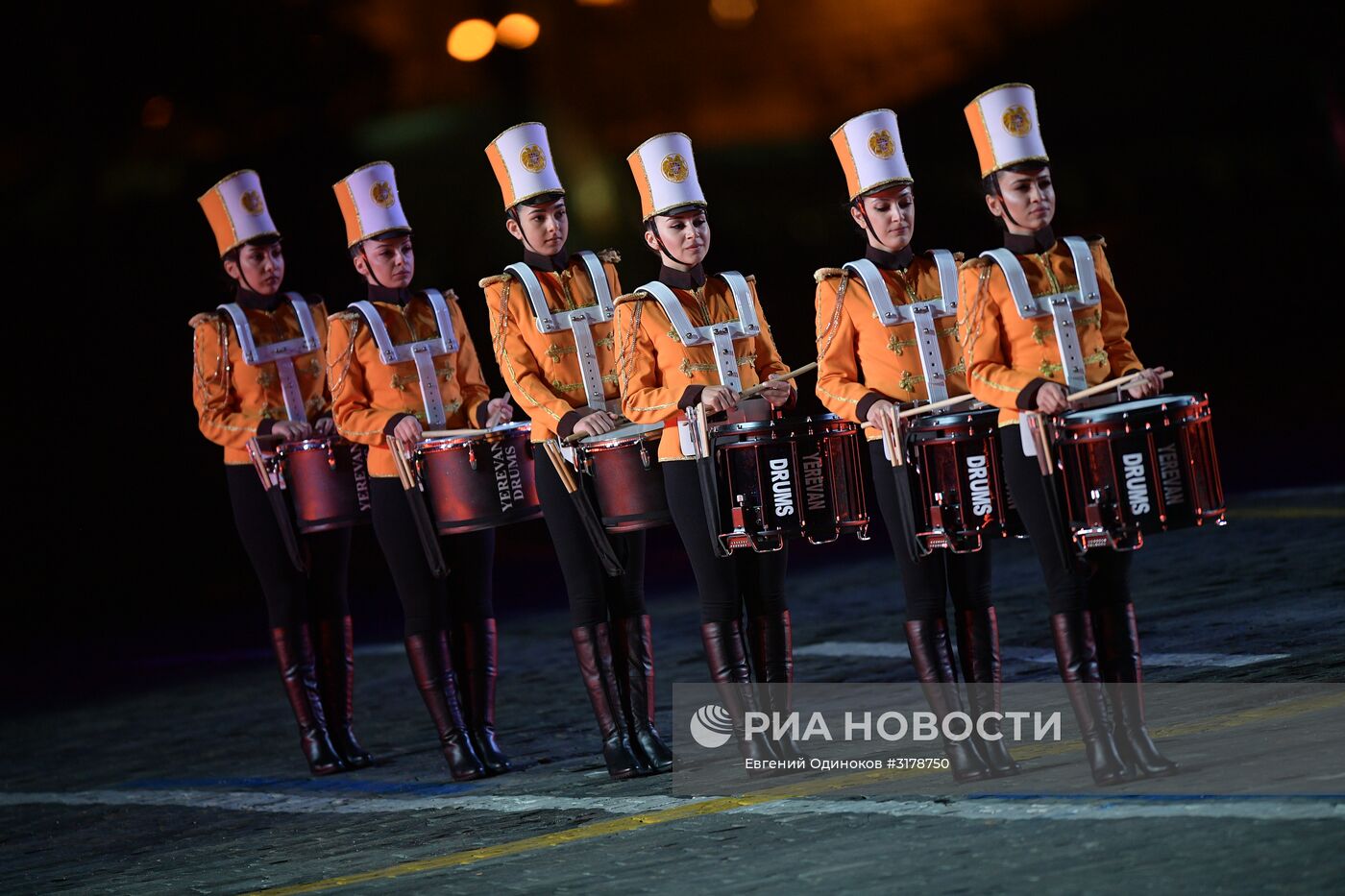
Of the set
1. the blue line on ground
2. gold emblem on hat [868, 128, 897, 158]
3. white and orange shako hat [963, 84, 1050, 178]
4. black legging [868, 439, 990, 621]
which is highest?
gold emblem on hat [868, 128, 897, 158]

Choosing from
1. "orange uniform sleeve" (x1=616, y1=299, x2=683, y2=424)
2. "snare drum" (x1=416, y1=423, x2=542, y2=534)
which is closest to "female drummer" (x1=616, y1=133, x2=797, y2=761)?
"orange uniform sleeve" (x1=616, y1=299, x2=683, y2=424)

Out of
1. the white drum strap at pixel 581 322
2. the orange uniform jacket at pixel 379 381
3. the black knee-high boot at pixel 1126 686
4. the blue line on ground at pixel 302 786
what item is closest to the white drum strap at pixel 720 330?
the white drum strap at pixel 581 322

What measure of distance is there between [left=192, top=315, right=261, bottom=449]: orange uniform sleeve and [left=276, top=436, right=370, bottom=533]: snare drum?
0.34 metres

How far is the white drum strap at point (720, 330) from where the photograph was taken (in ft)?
23.4

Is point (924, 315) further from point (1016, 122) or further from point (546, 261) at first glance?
point (546, 261)

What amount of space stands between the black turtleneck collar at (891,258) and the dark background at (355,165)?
8051mm

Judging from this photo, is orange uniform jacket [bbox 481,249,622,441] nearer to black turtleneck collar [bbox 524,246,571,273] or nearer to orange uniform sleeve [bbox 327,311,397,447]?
black turtleneck collar [bbox 524,246,571,273]

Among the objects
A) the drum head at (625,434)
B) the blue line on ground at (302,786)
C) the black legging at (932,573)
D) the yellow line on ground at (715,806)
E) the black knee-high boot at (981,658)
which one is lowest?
the yellow line on ground at (715,806)

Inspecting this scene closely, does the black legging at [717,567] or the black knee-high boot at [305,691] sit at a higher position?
the black legging at [717,567]

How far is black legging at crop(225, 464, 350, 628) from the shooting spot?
897 centimetres

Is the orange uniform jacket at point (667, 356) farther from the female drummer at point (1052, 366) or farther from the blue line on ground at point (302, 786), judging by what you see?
the blue line on ground at point (302, 786)

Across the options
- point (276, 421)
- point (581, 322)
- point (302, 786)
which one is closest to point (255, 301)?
point (276, 421)

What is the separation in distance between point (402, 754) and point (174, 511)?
9.56 m

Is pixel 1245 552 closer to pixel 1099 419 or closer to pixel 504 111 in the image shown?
pixel 1099 419
